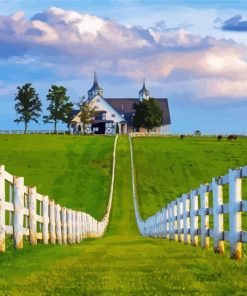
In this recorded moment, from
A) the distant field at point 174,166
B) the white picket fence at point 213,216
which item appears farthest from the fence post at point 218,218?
the distant field at point 174,166

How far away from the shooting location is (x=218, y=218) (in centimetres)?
1694

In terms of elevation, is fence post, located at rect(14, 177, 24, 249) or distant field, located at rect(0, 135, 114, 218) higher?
distant field, located at rect(0, 135, 114, 218)

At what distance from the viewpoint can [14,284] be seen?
10406 millimetres

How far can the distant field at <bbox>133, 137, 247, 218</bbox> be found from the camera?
70000 millimetres

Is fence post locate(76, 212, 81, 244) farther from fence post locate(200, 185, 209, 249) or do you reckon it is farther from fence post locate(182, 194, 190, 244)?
fence post locate(200, 185, 209, 249)

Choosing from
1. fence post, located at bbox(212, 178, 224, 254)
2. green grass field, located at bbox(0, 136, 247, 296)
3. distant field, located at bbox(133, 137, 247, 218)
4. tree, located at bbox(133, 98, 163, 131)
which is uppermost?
tree, located at bbox(133, 98, 163, 131)

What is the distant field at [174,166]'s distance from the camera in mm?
70000

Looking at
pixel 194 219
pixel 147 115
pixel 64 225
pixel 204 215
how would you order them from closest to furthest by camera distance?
1. pixel 204 215
2. pixel 194 219
3. pixel 64 225
4. pixel 147 115

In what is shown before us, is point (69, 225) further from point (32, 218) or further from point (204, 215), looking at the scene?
point (204, 215)

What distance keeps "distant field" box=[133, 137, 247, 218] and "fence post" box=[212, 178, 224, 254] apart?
40403 mm

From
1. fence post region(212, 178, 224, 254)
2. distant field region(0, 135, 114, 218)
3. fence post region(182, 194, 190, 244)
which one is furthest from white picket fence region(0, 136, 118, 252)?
distant field region(0, 135, 114, 218)

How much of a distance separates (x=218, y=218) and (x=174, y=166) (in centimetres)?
7152

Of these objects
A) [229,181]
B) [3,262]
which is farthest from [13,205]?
[229,181]

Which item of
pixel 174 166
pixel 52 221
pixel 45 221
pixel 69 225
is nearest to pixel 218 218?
pixel 45 221
